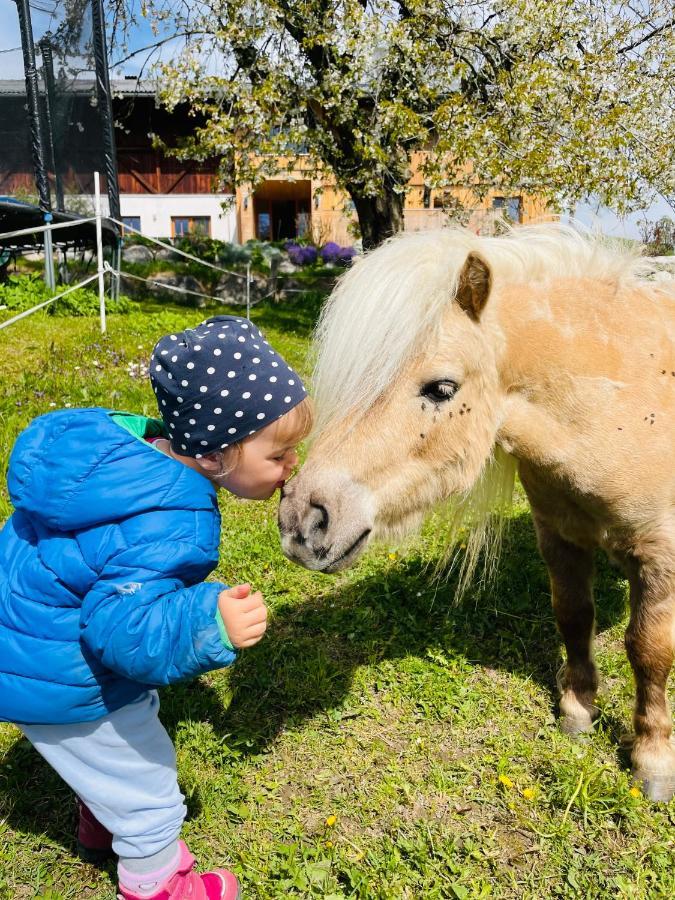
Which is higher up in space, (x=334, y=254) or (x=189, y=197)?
(x=189, y=197)

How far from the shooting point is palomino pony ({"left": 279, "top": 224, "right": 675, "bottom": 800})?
1898mm

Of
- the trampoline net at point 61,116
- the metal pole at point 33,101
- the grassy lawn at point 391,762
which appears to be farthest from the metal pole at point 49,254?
the grassy lawn at point 391,762

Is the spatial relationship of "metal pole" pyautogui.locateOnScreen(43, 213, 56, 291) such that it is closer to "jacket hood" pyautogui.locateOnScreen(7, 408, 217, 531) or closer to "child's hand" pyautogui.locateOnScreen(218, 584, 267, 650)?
"jacket hood" pyautogui.locateOnScreen(7, 408, 217, 531)

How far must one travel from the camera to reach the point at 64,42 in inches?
431

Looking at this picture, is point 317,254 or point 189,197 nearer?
point 317,254

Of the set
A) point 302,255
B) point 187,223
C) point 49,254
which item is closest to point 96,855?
point 49,254

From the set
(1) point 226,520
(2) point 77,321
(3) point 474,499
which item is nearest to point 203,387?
(3) point 474,499

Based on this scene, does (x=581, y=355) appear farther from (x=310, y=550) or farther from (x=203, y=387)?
(x=203, y=387)

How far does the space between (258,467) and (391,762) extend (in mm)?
1531

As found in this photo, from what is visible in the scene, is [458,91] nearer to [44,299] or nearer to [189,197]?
[44,299]

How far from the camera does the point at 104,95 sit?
1105cm

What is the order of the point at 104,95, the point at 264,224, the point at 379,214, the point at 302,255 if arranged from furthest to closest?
the point at 264,224 < the point at 302,255 < the point at 104,95 < the point at 379,214

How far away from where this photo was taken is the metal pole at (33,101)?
977cm

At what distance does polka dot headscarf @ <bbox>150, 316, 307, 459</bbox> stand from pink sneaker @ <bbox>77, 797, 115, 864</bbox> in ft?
4.43
